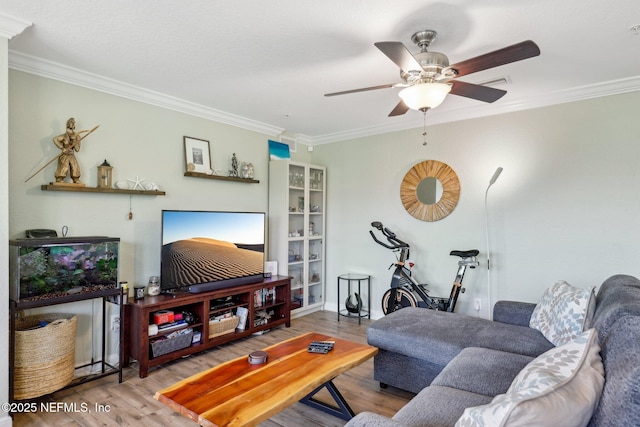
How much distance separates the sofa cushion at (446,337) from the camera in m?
2.39

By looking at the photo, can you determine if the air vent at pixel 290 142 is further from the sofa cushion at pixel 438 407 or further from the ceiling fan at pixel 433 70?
the sofa cushion at pixel 438 407

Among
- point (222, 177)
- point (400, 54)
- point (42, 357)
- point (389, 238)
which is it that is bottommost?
point (42, 357)

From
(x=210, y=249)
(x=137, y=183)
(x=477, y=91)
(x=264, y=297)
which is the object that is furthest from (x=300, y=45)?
(x=264, y=297)

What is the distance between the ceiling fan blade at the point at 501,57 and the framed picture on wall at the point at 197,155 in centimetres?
266

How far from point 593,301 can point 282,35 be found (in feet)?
8.43

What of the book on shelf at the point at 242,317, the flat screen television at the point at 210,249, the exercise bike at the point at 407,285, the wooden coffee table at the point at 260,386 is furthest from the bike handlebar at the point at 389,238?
the wooden coffee table at the point at 260,386

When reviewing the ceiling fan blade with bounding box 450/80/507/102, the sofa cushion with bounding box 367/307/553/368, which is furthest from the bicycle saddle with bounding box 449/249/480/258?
the ceiling fan blade with bounding box 450/80/507/102

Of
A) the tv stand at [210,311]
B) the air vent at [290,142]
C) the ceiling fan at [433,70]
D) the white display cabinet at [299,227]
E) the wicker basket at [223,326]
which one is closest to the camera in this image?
the ceiling fan at [433,70]

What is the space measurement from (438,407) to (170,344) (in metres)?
2.40

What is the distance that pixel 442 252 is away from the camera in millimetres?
4156

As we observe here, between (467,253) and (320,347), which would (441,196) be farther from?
(320,347)

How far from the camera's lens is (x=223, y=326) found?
360 cm

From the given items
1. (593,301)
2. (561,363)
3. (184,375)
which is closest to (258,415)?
(561,363)

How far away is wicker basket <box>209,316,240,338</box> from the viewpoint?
3508 millimetres
